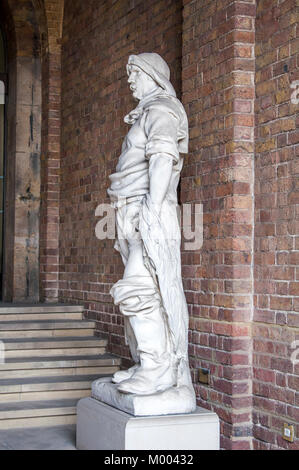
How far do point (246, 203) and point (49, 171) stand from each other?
12.5ft

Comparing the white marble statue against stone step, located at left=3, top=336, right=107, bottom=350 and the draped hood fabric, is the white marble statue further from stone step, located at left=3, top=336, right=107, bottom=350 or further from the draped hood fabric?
stone step, located at left=3, top=336, right=107, bottom=350

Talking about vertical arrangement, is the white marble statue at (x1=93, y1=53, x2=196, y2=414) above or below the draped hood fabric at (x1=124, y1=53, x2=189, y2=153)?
below

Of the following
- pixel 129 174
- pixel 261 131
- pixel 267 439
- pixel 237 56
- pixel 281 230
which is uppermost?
pixel 237 56

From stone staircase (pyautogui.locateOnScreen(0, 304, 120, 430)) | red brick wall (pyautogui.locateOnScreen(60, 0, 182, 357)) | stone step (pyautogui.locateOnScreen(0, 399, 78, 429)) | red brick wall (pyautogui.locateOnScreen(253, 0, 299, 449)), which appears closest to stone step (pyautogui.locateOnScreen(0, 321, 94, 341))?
stone staircase (pyautogui.locateOnScreen(0, 304, 120, 430))

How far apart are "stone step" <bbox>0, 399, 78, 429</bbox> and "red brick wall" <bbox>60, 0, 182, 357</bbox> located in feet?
3.17

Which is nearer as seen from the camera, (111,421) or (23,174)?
(111,421)

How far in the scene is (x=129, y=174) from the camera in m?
4.08

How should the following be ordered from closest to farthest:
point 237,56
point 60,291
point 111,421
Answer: point 111,421 → point 237,56 → point 60,291

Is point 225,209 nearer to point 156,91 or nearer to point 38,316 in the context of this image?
point 156,91

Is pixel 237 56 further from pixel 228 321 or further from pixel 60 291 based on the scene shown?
pixel 60 291

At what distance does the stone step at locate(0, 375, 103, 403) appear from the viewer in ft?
17.7

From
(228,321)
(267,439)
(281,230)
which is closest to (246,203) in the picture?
(281,230)

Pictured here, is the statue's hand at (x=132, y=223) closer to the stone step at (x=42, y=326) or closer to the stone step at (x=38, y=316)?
the stone step at (x=42, y=326)

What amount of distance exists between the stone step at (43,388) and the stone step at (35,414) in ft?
0.26
